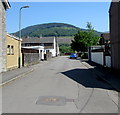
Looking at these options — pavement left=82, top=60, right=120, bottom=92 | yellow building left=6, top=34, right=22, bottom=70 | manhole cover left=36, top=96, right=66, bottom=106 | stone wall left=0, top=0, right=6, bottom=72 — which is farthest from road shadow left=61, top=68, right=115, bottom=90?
yellow building left=6, top=34, right=22, bottom=70

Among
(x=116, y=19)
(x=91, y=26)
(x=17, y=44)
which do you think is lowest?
(x=17, y=44)

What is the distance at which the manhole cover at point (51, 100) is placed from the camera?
7.88 metres

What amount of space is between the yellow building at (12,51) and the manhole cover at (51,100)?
1395 cm

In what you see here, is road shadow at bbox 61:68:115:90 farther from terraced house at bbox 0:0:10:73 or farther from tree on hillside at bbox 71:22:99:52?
tree on hillside at bbox 71:22:99:52

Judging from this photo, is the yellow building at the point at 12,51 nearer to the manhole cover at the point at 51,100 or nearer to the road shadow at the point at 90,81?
the road shadow at the point at 90,81

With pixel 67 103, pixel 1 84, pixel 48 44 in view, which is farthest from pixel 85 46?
pixel 67 103

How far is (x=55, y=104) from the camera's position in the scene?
7.72 meters

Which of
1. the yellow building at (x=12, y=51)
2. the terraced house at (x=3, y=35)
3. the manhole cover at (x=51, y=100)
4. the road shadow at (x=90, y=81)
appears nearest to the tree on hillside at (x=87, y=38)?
the yellow building at (x=12, y=51)

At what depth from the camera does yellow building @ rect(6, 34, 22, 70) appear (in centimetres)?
2306

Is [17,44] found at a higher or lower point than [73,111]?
higher

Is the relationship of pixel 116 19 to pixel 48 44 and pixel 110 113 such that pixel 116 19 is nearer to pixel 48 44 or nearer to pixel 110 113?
pixel 110 113

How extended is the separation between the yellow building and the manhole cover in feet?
45.8

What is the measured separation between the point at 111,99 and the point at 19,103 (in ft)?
11.6

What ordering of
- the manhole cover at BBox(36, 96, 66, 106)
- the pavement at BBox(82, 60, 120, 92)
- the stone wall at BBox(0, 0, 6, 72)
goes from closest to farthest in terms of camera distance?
the manhole cover at BBox(36, 96, 66, 106) < the pavement at BBox(82, 60, 120, 92) < the stone wall at BBox(0, 0, 6, 72)
